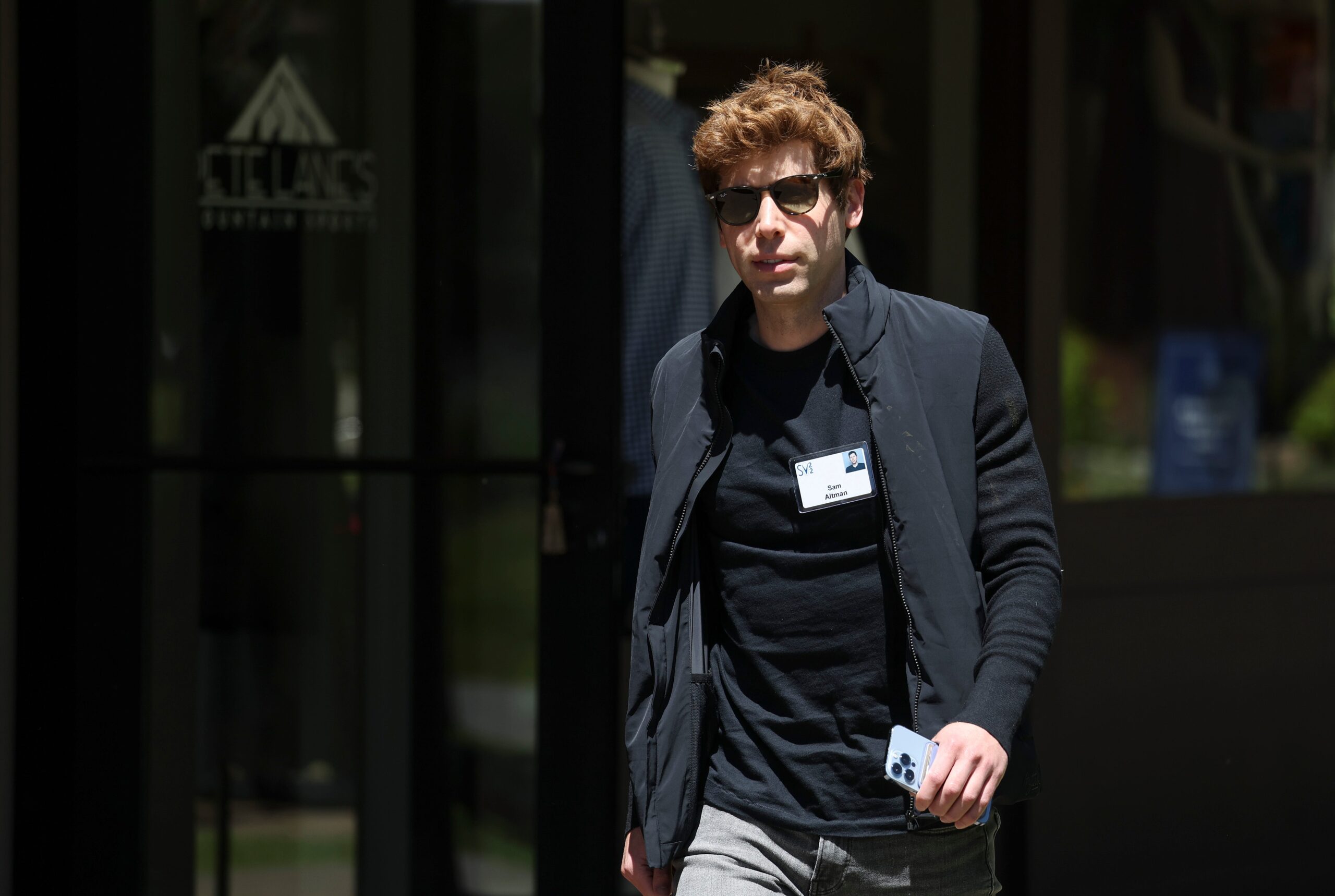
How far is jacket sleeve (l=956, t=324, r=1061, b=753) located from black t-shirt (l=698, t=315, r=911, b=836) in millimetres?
129

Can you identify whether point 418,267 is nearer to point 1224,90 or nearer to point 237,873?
point 237,873

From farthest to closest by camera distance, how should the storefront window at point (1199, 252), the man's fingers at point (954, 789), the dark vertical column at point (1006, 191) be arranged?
the storefront window at point (1199, 252) < the dark vertical column at point (1006, 191) < the man's fingers at point (954, 789)

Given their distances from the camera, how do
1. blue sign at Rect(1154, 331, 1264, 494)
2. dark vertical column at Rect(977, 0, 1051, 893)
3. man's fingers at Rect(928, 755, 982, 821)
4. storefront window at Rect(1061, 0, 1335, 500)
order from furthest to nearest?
1. blue sign at Rect(1154, 331, 1264, 494)
2. storefront window at Rect(1061, 0, 1335, 500)
3. dark vertical column at Rect(977, 0, 1051, 893)
4. man's fingers at Rect(928, 755, 982, 821)

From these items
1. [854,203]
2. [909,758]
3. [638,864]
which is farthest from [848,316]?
[638,864]

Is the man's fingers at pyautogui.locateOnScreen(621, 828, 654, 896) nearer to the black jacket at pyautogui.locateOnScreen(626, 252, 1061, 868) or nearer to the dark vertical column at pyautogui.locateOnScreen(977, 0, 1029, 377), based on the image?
the black jacket at pyautogui.locateOnScreen(626, 252, 1061, 868)

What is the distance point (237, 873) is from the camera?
3.48 metres

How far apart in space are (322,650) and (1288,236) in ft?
9.43

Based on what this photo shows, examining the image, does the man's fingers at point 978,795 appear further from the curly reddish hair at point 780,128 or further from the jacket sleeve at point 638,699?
the curly reddish hair at point 780,128

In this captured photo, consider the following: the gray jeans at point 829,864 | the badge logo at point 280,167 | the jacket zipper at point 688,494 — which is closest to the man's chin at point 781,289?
the jacket zipper at point 688,494

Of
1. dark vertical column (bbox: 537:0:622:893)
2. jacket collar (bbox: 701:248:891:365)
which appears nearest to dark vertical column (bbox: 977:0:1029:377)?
dark vertical column (bbox: 537:0:622:893)

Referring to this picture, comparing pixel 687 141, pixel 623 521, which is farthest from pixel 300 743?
pixel 687 141

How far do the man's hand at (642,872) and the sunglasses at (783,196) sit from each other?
843 millimetres

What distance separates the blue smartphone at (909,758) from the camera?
1.67 meters

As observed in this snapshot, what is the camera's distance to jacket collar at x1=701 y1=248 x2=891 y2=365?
1848mm
